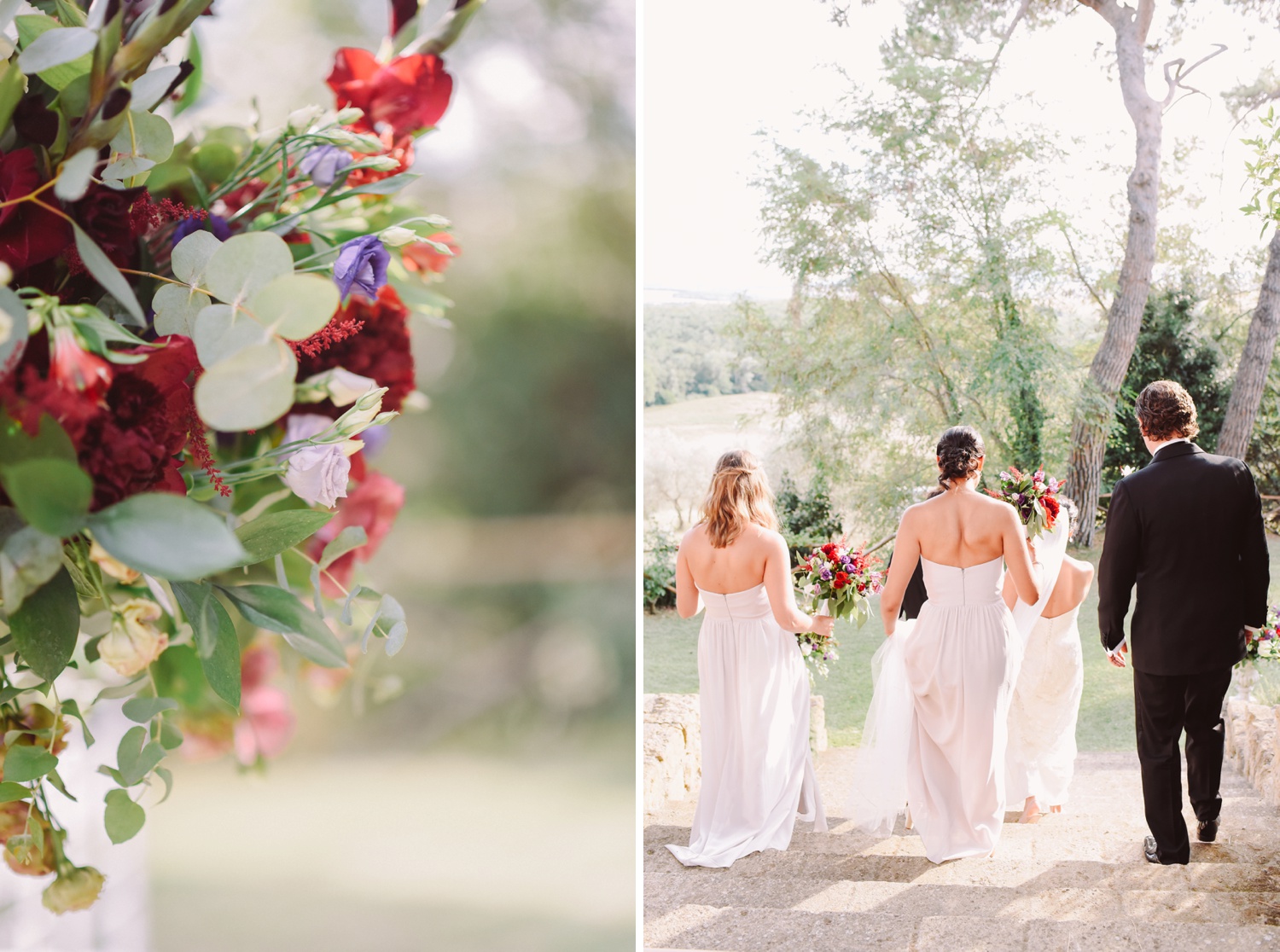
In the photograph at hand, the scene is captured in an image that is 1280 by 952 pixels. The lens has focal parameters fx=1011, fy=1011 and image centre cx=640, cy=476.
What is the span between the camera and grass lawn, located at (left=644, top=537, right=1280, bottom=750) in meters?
4.27

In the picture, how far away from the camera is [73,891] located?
43 cm

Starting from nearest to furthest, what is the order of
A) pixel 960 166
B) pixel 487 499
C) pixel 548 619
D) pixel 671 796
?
pixel 487 499 < pixel 548 619 < pixel 671 796 < pixel 960 166

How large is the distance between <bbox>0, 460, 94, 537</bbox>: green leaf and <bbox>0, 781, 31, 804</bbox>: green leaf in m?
0.22

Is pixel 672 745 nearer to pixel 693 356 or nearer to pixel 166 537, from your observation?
pixel 693 356

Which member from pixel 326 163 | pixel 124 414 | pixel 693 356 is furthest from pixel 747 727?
pixel 124 414

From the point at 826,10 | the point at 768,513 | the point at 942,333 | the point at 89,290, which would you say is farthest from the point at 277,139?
the point at 826,10

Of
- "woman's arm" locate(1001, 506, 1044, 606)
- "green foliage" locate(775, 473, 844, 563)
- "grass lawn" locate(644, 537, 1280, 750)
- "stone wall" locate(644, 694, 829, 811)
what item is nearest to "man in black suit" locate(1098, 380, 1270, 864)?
"woman's arm" locate(1001, 506, 1044, 606)

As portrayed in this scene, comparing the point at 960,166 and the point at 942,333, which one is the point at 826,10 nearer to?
the point at 960,166

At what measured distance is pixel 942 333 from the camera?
13.9 ft

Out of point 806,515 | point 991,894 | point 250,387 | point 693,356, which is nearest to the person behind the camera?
point 250,387

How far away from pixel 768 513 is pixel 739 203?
6.66 feet

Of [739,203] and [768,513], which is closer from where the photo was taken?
[768,513]

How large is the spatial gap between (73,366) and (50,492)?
0.12 feet

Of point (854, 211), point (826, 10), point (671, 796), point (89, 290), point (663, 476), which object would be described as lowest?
point (671, 796)
